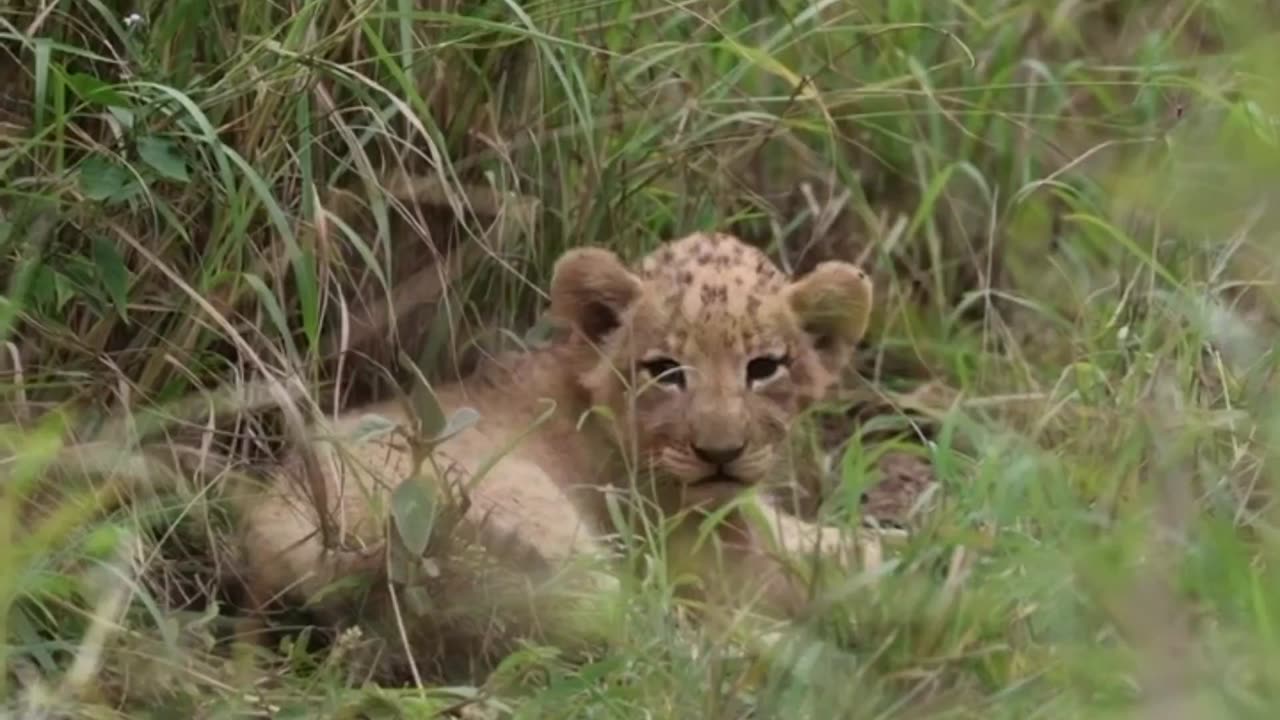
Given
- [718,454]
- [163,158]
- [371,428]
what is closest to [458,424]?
[371,428]

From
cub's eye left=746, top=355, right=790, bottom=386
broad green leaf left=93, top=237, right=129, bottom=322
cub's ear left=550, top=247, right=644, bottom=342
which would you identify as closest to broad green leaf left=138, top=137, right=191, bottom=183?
broad green leaf left=93, top=237, right=129, bottom=322

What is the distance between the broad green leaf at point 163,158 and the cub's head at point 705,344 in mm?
782

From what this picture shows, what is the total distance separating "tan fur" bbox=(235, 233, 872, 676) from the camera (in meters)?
3.92

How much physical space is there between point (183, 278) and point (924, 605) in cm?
148

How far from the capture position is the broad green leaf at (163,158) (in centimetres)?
374

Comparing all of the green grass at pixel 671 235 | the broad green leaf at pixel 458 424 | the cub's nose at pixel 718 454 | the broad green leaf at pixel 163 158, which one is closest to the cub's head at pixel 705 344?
the cub's nose at pixel 718 454

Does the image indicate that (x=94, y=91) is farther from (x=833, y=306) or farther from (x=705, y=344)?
(x=833, y=306)

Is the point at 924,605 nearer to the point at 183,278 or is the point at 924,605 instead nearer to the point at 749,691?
the point at 749,691

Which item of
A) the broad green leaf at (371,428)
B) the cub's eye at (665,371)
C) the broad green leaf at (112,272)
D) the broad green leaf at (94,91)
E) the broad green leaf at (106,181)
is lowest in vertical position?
the cub's eye at (665,371)

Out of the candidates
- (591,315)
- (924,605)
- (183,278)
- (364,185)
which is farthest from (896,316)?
(924,605)

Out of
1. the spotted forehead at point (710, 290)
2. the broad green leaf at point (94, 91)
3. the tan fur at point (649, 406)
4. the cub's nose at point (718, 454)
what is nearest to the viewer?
the broad green leaf at point (94, 91)

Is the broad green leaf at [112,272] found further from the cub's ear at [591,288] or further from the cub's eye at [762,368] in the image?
the cub's eye at [762,368]

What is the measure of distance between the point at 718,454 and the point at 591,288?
0.40m

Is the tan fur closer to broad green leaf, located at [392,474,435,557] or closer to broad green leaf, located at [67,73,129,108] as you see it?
broad green leaf, located at [392,474,435,557]
